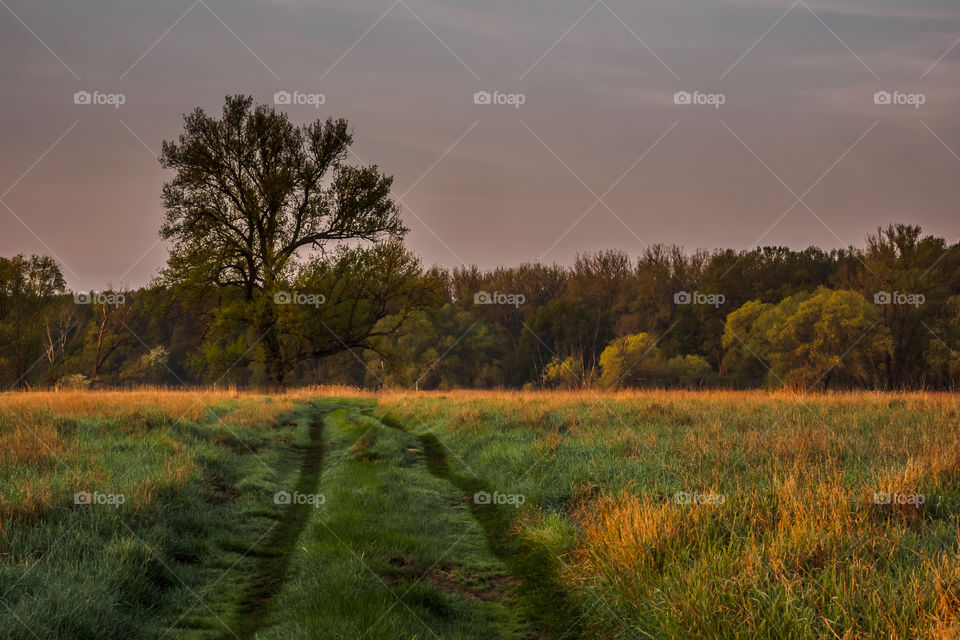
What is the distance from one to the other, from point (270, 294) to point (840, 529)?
99.6 ft

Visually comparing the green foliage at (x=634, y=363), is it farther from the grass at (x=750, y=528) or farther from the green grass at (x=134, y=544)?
the green grass at (x=134, y=544)

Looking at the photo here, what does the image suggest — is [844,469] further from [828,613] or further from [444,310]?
[444,310]

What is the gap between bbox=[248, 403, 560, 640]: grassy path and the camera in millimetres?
5797

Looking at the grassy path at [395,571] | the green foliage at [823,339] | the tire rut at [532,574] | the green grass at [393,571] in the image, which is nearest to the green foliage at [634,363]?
the green foliage at [823,339]

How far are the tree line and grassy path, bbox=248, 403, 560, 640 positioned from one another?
39.6 ft

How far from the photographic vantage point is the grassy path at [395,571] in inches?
228

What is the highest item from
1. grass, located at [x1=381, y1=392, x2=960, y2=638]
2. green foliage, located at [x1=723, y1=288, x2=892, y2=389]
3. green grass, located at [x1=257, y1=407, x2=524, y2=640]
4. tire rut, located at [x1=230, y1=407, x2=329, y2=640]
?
green foliage, located at [x1=723, y1=288, x2=892, y2=389]

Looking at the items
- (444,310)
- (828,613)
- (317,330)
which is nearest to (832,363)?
(317,330)

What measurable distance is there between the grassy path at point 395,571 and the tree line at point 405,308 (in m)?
12.1

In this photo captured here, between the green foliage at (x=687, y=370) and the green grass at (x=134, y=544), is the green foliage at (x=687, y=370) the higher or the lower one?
the higher one

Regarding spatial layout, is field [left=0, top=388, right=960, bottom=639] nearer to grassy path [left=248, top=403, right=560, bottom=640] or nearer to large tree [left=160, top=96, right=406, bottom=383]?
grassy path [left=248, top=403, right=560, bottom=640]

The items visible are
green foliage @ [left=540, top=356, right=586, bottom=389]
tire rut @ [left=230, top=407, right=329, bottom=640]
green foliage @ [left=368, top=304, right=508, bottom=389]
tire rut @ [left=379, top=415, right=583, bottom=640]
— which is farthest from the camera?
green foliage @ [left=368, top=304, right=508, bottom=389]

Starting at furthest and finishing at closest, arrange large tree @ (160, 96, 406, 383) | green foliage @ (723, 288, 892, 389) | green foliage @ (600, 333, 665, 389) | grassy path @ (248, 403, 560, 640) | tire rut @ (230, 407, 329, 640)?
1. green foliage @ (600, 333, 665, 389)
2. green foliage @ (723, 288, 892, 389)
3. large tree @ (160, 96, 406, 383)
4. tire rut @ (230, 407, 329, 640)
5. grassy path @ (248, 403, 560, 640)

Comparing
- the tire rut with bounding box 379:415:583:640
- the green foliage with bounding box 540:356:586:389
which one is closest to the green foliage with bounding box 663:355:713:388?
the green foliage with bounding box 540:356:586:389
